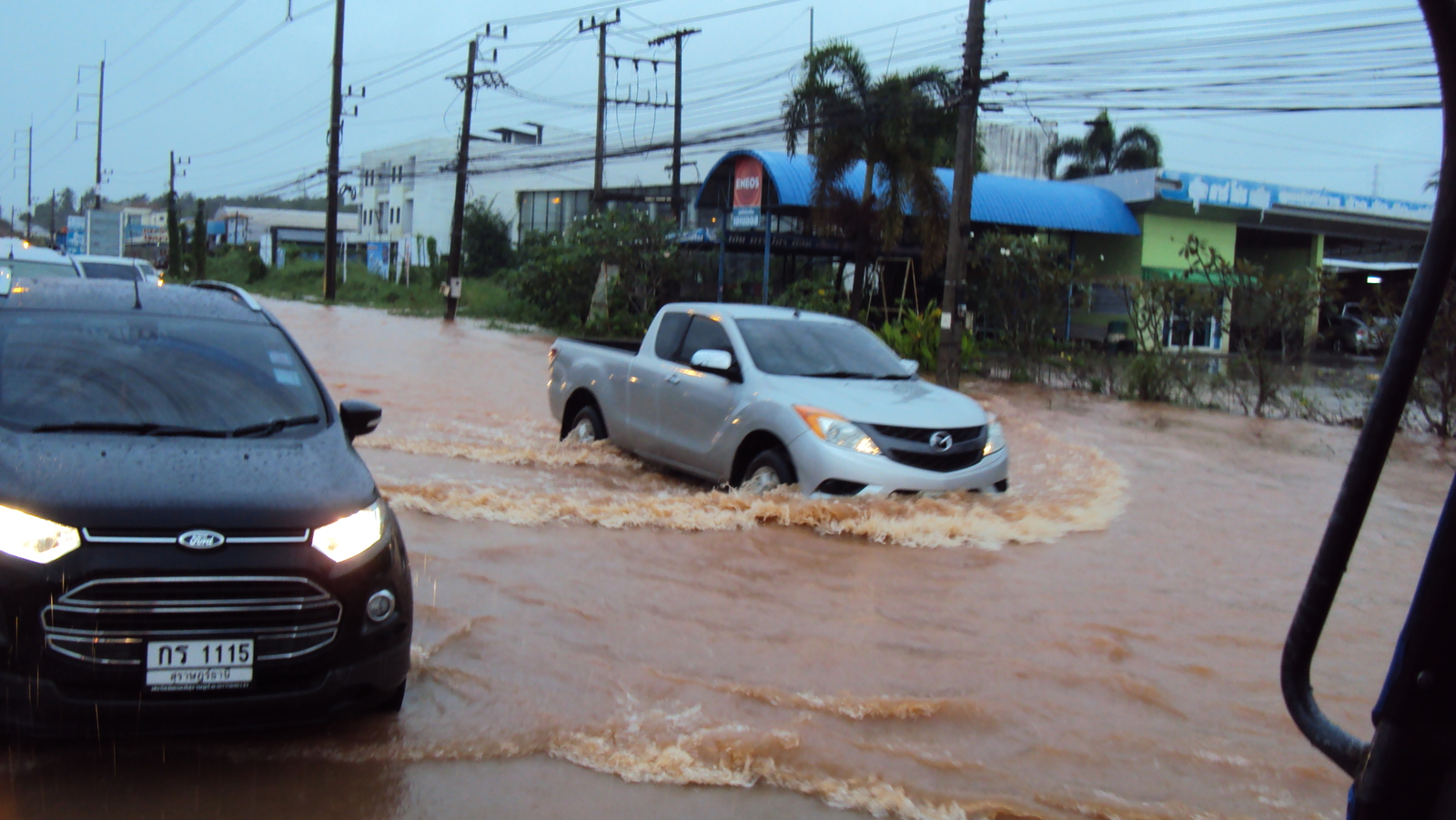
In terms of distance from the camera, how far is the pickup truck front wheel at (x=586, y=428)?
10695mm

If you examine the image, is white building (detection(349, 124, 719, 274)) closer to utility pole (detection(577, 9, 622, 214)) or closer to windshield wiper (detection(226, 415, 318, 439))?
utility pole (detection(577, 9, 622, 214))

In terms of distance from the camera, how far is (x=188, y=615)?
12.1 feet

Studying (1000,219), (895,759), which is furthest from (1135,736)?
(1000,219)

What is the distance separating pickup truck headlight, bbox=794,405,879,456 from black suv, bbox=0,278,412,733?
149 inches

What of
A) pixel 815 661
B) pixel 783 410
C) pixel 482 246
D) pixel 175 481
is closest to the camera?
pixel 175 481

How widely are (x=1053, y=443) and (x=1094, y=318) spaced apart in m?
19.1

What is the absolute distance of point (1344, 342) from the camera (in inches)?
1422

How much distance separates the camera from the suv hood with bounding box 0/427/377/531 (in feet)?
12.2

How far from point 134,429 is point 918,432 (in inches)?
197

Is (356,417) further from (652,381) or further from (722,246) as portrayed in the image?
(722,246)

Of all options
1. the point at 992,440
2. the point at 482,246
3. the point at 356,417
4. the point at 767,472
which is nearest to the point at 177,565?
the point at 356,417

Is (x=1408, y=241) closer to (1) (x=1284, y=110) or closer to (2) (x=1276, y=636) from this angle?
(1) (x=1284, y=110)

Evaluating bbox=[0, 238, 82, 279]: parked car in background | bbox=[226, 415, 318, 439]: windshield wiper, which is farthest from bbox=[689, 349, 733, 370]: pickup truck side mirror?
bbox=[0, 238, 82, 279]: parked car in background

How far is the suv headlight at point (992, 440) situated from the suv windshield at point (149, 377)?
4.82m
